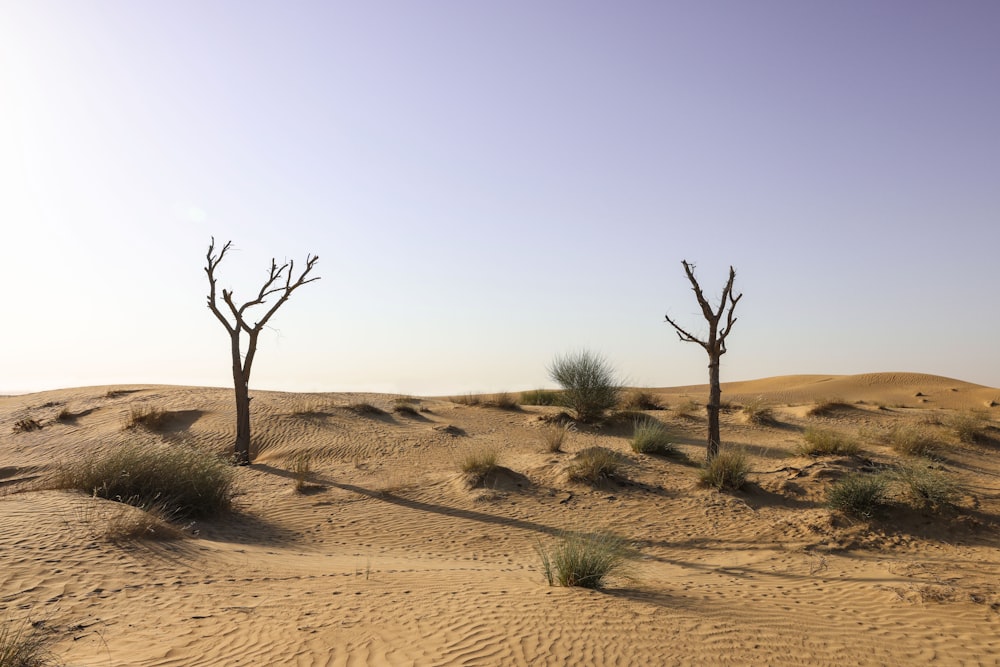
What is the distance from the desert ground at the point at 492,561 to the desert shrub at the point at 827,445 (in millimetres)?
309

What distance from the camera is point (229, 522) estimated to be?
10500 mm

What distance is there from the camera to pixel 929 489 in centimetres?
1138

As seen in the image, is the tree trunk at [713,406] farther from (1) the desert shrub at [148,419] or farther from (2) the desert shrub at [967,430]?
(1) the desert shrub at [148,419]

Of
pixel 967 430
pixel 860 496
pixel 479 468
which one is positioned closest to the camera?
pixel 860 496

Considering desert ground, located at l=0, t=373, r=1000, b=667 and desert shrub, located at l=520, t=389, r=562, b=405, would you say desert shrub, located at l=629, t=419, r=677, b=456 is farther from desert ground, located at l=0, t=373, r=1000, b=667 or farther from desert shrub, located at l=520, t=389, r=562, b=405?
desert shrub, located at l=520, t=389, r=562, b=405

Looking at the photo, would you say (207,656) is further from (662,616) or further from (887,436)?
(887,436)

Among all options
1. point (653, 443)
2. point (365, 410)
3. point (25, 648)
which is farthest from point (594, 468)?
point (365, 410)

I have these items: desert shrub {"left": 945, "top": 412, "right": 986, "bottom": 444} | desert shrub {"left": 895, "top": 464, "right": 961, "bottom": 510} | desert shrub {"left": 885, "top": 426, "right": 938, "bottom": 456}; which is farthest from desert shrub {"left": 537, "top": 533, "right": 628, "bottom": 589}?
desert shrub {"left": 945, "top": 412, "right": 986, "bottom": 444}

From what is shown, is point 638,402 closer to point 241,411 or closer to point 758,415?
point 758,415

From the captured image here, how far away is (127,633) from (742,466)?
36.2ft

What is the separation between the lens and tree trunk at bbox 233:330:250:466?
16219mm

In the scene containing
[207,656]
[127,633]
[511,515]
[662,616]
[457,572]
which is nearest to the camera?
[207,656]

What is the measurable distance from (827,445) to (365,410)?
1376cm

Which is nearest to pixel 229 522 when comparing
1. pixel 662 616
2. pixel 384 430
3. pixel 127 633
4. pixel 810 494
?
pixel 127 633
